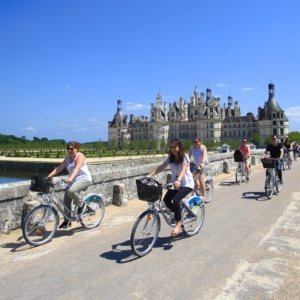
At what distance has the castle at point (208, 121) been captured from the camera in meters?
111

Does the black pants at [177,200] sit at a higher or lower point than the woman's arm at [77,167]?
lower

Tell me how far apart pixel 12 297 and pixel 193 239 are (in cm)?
289

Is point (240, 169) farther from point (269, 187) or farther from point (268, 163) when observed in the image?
point (269, 187)

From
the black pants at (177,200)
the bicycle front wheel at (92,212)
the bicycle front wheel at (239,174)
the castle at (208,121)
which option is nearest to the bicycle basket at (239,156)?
the bicycle front wheel at (239,174)

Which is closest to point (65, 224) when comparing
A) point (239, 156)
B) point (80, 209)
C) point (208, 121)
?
point (80, 209)

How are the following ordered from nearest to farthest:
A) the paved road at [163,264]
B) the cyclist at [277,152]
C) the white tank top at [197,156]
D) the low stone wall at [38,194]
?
1. the paved road at [163,264]
2. the low stone wall at [38,194]
3. the white tank top at [197,156]
4. the cyclist at [277,152]

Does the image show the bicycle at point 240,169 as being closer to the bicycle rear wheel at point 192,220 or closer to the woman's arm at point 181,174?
the bicycle rear wheel at point 192,220

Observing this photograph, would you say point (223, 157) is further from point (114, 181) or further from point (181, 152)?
point (181, 152)

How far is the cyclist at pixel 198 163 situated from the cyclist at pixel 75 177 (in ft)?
11.1

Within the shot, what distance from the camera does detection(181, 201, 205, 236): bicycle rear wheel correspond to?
19.6 ft

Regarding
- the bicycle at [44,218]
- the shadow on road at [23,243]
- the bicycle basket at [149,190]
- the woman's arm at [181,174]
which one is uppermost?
the woman's arm at [181,174]

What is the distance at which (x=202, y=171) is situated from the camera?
30.1ft

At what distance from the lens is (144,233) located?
5207 mm

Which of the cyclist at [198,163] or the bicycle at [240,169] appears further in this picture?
the bicycle at [240,169]
